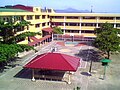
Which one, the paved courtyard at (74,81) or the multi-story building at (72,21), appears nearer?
the paved courtyard at (74,81)

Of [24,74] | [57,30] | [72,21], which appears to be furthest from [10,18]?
[72,21]

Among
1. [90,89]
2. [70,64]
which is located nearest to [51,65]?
[70,64]

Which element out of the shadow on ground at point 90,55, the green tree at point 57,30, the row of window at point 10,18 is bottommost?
the shadow on ground at point 90,55

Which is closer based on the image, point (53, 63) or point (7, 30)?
point (53, 63)

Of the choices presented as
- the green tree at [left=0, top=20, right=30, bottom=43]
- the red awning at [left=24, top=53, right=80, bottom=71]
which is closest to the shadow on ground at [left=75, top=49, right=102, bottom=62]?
the red awning at [left=24, top=53, right=80, bottom=71]

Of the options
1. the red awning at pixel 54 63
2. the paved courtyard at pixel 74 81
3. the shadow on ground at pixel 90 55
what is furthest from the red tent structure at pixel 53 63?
the shadow on ground at pixel 90 55

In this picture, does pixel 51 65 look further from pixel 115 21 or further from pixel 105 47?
pixel 115 21

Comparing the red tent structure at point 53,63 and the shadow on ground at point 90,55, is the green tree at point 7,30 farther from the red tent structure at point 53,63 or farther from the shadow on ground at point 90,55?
the shadow on ground at point 90,55

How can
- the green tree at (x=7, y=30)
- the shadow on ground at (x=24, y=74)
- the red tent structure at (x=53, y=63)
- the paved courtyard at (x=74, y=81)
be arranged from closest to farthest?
the paved courtyard at (x=74, y=81) < the red tent structure at (x=53, y=63) < the shadow on ground at (x=24, y=74) < the green tree at (x=7, y=30)

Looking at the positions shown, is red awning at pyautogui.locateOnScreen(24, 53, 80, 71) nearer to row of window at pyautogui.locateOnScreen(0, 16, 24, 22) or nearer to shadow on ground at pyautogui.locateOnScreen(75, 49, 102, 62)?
shadow on ground at pyautogui.locateOnScreen(75, 49, 102, 62)

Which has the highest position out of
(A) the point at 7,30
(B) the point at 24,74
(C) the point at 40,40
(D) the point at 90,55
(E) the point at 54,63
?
(A) the point at 7,30

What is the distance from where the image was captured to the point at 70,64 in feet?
90.6

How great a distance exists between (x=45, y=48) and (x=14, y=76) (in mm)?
22141

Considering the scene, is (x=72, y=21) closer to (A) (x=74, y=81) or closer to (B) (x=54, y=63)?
(A) (x=74, y=81)
